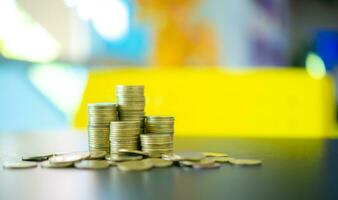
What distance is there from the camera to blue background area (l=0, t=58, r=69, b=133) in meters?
2.74

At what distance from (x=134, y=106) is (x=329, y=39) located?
204 centimetres

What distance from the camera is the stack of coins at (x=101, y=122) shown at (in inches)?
36.0

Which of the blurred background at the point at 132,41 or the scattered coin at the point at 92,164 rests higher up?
the blurred background at the point at 132,41

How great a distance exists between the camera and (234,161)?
0.83 m

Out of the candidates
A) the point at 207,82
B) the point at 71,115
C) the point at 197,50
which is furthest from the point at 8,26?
the point at 207,82

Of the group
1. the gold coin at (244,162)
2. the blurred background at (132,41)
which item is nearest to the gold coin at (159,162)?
the gold coin at (244,162)

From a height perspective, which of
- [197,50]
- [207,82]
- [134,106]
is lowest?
[134,106]

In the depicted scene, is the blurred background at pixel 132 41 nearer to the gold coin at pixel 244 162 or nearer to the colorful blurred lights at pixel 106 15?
the colorful blurred lights at pixel 106 15

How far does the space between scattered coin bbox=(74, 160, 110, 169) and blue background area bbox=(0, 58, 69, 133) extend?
6.57ft

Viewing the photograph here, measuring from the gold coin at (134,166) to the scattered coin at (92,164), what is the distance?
0.02m

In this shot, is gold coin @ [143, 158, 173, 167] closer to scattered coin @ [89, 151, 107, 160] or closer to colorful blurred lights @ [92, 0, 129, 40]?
scattered coin @ [89, 151, 107, 160]

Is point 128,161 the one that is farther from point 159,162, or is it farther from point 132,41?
point 132,41

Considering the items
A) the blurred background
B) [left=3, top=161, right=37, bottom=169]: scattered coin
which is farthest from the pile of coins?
the blurred background

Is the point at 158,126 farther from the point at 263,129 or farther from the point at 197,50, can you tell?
the point at 197,50
